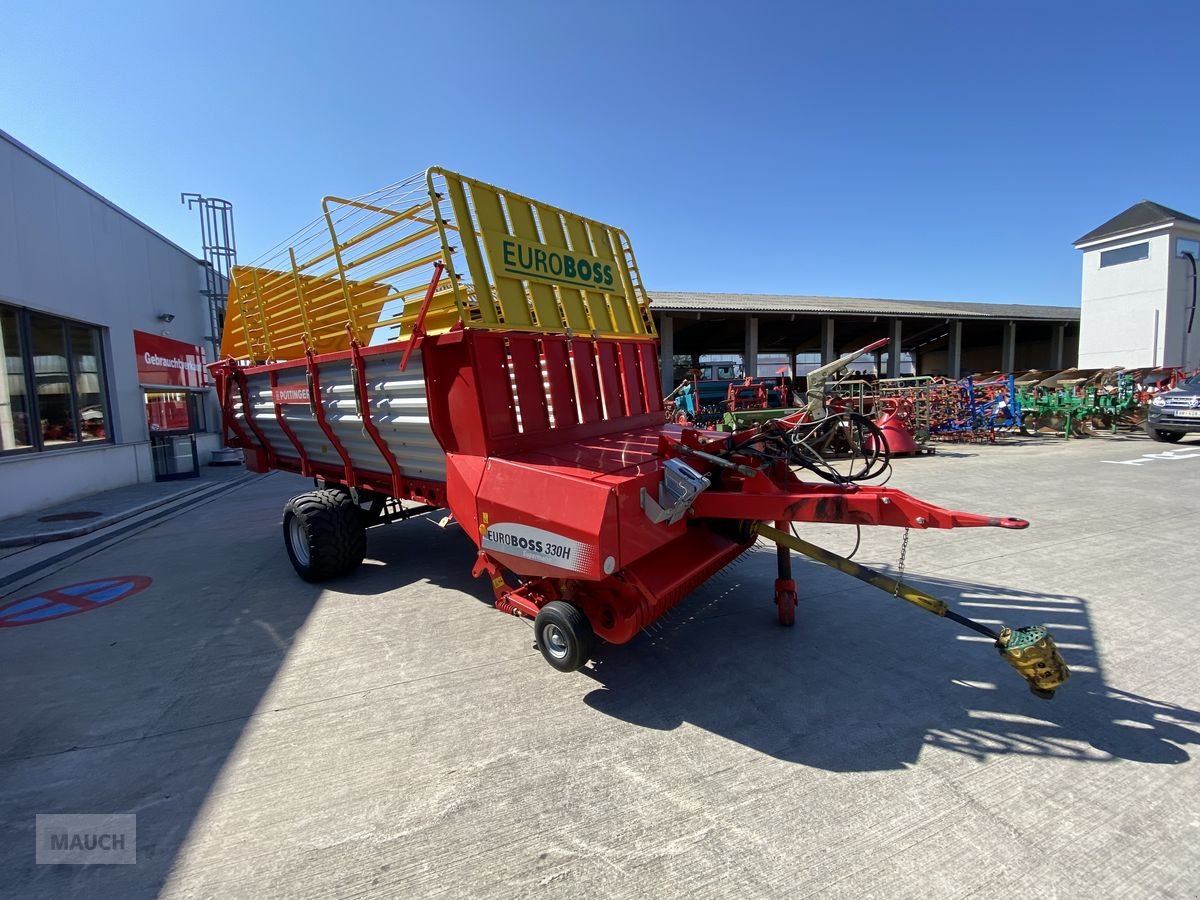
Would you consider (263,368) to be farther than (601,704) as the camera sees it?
Yes

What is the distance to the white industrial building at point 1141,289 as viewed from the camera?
77.2ft

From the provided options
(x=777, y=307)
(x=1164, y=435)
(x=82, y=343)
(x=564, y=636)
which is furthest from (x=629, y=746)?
(x=777, y=307)

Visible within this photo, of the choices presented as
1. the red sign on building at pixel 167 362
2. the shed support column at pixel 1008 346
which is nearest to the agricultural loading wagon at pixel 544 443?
the red sign on building at pixel 167 362

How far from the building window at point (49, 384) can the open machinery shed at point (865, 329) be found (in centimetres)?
1717

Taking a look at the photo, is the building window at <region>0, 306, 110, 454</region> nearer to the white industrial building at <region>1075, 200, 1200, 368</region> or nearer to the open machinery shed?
the open machinery shed

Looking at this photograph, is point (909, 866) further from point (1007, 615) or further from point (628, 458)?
point (1007, 615)

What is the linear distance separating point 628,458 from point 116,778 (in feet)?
9.38

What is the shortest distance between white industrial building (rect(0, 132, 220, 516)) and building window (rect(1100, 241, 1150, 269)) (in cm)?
3512

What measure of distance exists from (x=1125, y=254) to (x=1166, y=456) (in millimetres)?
19361

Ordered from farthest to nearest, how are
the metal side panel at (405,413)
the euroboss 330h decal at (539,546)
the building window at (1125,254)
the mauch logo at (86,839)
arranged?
the building window at (1125,254), the metal side panel at (405,413), the euroboss 330h decal at (539,546), the mauch logo at (86,839)

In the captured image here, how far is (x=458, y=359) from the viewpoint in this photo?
137 inches

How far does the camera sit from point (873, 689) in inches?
121

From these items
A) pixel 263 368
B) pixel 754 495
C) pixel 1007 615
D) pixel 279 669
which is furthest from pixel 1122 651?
pixel 263 368

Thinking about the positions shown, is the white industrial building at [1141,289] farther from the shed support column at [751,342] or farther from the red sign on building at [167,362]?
the red sign on building at [167,362]
